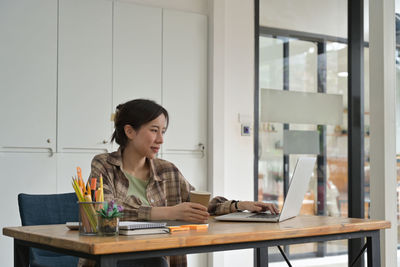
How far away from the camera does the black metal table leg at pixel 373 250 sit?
237cm

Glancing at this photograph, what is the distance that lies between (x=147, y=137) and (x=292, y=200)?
71 cm

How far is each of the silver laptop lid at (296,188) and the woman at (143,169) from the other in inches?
4.4

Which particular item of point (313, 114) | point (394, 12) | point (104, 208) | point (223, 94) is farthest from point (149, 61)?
point (104, 208)

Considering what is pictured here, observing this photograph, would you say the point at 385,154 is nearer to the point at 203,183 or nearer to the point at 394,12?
the point at 394,12

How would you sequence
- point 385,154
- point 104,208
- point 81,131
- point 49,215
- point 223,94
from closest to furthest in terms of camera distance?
point 104,208
point 49,215
point 385,154
point 81,131
point 223,94

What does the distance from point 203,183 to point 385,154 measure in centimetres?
153

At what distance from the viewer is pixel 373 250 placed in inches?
93.4

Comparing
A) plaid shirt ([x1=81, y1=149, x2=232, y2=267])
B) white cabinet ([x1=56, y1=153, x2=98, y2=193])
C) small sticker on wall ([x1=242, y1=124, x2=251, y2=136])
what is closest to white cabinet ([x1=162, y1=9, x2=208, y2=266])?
small sticker on wall ([x1=242, y1=124, x2=251, y2=136])

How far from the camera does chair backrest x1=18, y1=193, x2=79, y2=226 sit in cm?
283

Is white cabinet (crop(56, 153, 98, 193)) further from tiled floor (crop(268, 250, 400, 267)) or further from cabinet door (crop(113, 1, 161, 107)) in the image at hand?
tiled floor (crop(268, 250, 400, 267))

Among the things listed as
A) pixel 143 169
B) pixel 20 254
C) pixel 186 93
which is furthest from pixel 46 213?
pixel 186 93

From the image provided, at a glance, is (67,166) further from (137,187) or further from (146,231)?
(146,231)

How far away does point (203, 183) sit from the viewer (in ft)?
15.3

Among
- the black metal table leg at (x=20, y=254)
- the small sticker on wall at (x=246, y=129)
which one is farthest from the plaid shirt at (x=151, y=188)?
the small sticker on wall at (x=246, y=129)
